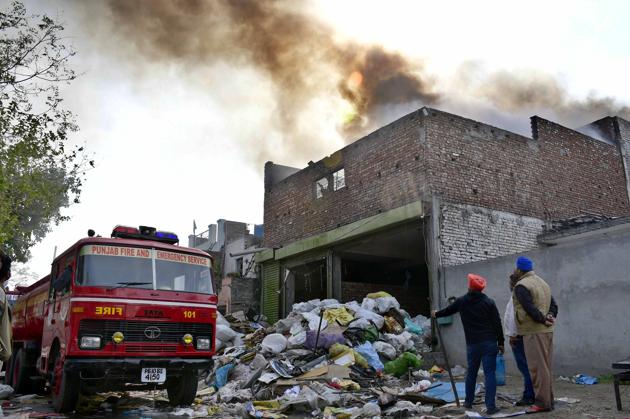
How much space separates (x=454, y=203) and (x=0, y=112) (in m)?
11.0

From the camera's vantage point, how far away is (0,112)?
11859 mm

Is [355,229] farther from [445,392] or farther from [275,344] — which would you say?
[445,392]

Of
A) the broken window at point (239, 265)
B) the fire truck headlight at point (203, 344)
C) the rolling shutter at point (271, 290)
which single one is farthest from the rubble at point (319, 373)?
the broken window at point (239, 265)

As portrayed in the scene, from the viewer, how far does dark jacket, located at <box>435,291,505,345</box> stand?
6199 mm

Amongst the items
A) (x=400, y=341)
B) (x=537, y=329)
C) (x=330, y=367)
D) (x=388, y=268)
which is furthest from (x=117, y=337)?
(x=388, y=268)

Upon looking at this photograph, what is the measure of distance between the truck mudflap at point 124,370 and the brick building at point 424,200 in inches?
270

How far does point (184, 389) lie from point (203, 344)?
31.7 inches

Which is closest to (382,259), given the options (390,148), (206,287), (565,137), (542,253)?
(390,148)

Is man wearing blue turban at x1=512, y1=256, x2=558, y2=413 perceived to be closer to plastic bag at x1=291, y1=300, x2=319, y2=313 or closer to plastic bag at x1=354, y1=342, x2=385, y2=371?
plastic bag at x1=354, y1=342, x2=385, y2=371

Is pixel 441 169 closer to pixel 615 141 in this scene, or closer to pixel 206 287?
pixel 206 287

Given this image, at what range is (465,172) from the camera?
1371cm

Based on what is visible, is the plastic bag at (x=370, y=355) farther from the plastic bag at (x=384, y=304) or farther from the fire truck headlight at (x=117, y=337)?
the fire truck headlight at (x=117, y=337)

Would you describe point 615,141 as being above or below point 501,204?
above

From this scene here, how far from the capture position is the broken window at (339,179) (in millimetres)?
16444
